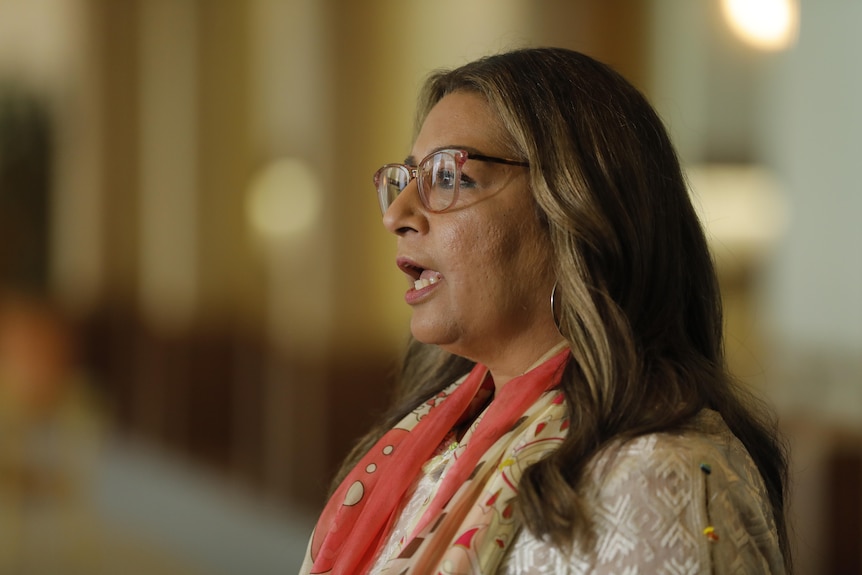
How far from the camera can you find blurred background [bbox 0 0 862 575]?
4.16 meters

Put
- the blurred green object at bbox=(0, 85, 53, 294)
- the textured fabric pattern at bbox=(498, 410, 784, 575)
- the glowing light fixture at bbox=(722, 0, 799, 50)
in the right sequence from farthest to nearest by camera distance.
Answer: the blurred green object at bbox=(0, 85, 53, 294) < the glowing light fixture at bbox=(722, 0, 799, 50) < the textured fabric pattern at bbox=(498, 410, 784, 575)

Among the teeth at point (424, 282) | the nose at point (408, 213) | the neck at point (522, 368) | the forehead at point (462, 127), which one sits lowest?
the neck at point (522, 368)

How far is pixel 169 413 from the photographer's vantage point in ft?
22.1

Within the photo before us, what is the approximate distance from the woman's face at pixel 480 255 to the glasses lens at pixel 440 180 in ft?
0.05

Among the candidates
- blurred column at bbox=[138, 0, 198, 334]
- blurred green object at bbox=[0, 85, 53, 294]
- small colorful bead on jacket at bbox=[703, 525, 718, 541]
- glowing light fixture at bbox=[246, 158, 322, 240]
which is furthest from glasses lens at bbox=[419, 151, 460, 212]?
blurred green object at bbox=[0, 85, 53, 294]

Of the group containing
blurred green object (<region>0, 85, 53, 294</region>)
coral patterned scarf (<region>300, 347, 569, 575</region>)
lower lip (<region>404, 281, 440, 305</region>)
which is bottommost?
blurred green object (<region>0, 85, 53, 294</region>)

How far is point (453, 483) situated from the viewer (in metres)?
1.47

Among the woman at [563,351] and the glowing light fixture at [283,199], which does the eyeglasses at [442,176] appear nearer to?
the woman at [563,351]

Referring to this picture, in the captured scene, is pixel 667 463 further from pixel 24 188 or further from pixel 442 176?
pixel 24 188

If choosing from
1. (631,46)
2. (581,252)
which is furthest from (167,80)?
(581,252)

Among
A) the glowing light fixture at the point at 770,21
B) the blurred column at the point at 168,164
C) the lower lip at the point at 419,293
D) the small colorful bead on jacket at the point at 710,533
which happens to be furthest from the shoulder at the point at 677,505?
the blurred column at the point at 168,164

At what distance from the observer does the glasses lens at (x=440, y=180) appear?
1580 millimetres

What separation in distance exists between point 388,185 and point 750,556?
83 centimetres

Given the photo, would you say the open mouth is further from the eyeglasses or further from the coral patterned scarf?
the coral patterned scarf
